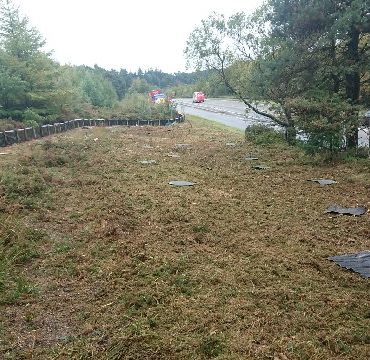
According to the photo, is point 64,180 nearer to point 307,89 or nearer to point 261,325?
point 261,325

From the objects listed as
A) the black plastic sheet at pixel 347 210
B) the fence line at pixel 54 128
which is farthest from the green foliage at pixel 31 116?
the black plastic sheet at pixel 347 210

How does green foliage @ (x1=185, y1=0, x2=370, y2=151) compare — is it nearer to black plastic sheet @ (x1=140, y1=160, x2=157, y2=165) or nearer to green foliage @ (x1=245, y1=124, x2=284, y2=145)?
green foliage @ (x1=245, y1=124, x2=284, y2=145)

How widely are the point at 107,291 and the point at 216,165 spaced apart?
6.61 metres

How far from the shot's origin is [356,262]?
424 centimetres

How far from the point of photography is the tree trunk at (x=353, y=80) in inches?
372

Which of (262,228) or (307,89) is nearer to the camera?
(262,228)

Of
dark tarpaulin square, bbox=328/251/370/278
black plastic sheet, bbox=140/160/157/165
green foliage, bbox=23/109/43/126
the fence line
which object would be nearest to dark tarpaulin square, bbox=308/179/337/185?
dark tarpaulin square, bbox=328/251/370/278

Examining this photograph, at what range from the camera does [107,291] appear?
3.79 metres

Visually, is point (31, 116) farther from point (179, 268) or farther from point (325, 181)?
point (179, 268)

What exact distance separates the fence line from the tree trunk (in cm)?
1093

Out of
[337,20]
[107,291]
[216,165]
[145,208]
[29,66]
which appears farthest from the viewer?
[29,66]

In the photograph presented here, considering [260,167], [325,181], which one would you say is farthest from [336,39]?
[325,181]

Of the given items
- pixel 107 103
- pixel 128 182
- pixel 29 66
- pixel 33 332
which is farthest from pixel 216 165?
pixel 107 103

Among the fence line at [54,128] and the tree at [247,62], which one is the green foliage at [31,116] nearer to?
the fence line at [54,128]
